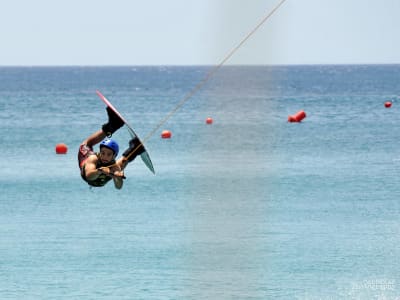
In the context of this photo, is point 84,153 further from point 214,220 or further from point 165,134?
point 165,134

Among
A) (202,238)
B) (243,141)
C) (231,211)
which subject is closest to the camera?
(202,238)

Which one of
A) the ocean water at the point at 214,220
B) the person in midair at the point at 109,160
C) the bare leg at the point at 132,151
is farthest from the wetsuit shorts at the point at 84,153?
the bare leg at the point at 132,151

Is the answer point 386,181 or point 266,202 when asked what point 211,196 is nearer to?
point 266,202

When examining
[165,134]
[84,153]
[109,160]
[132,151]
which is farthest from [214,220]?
[165,134]

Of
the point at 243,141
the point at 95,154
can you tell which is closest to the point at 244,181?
the point at 243,141

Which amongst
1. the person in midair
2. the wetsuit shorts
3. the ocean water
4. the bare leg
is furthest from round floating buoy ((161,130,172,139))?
the bare leg

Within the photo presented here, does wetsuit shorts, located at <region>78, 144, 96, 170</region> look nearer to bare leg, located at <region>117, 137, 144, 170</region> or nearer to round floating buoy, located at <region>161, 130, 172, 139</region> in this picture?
bare leg, located at <region>117, 137, 144, 170</region>

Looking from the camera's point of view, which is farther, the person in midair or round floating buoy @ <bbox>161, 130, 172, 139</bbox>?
round floating buoy @ <bbox>161, 130, 172, 139</bbox>

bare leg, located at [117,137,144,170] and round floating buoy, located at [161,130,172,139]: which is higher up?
bare leg, located at [117,137,144,170]

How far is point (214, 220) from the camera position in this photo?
29.5 metres

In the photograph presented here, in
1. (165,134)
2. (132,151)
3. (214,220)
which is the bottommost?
(165,134)

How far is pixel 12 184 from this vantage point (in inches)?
1410

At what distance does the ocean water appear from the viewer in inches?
905

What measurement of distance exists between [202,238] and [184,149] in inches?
758
